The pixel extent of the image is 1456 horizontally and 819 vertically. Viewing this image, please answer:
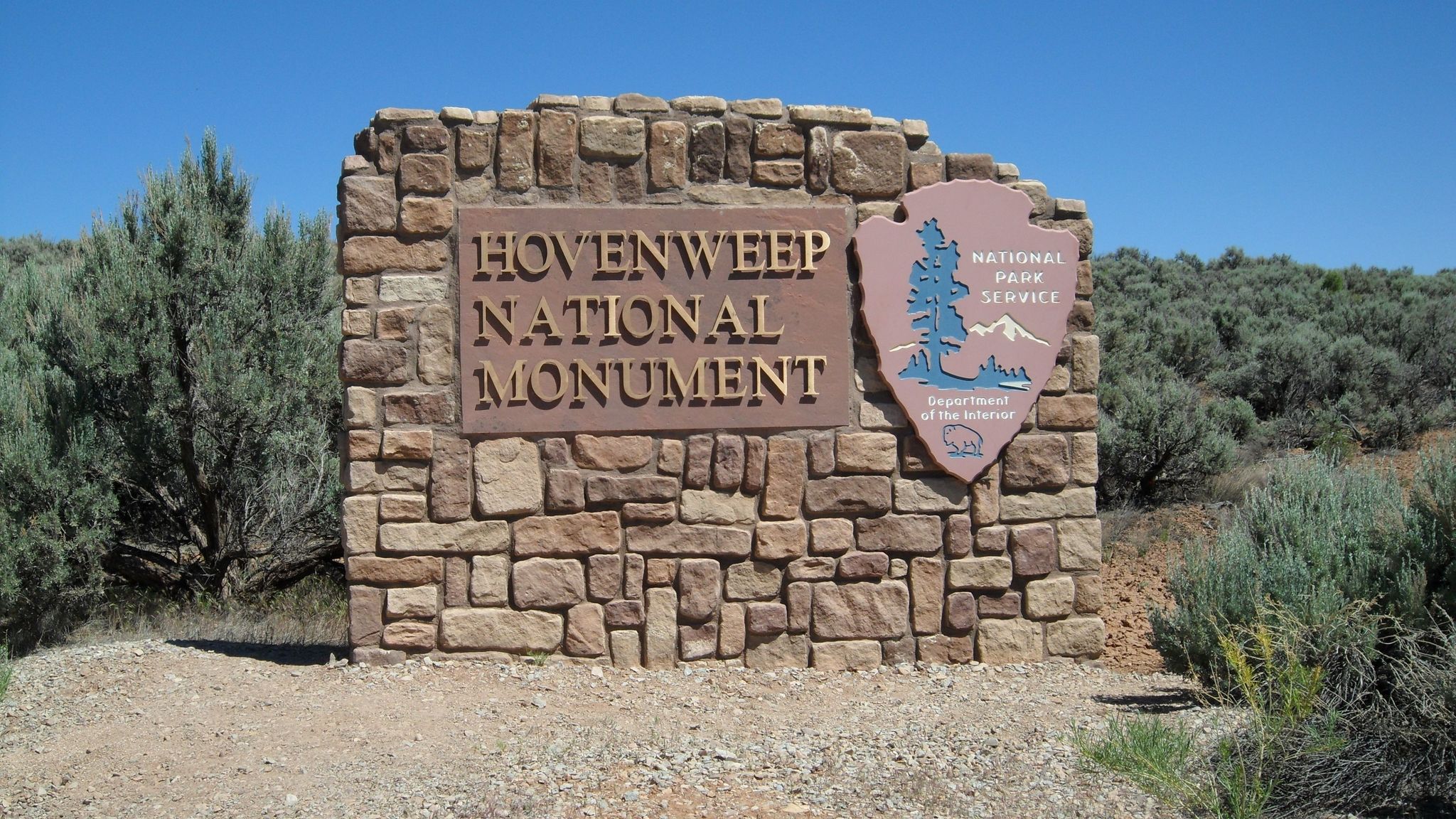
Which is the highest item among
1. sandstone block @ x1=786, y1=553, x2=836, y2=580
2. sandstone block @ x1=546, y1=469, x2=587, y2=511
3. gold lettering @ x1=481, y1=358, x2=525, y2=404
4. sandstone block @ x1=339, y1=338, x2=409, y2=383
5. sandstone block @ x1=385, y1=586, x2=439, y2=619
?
sandstone block @ x1=339, y1=338, x2=409, y2=383

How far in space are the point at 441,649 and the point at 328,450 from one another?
10.5ft

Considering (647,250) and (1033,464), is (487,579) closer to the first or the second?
(647,250)

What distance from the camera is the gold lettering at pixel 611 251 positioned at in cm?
541

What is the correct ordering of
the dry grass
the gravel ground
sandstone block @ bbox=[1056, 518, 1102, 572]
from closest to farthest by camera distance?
the gravel ground, sandstone block @ bbox=[1056, 518, 1102, 572], the dry grass

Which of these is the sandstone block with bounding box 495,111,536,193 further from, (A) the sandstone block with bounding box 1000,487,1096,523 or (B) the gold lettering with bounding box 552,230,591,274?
(A) the sandstone block with bounding box 1000,487,1096,523

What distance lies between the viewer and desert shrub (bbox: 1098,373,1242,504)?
1008 cm

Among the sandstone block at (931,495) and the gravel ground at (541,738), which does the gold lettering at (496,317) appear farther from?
the sandstone block at (931,495)

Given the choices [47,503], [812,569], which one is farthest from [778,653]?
[47,503]

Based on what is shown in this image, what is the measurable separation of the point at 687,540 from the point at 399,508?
4.61ft

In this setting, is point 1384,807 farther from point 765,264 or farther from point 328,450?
point 328,450

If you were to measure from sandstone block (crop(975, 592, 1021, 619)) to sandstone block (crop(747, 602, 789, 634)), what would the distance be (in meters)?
1.03

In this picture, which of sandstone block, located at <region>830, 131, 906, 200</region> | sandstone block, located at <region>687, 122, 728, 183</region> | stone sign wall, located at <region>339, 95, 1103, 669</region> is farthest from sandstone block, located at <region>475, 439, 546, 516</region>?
sandstone block, located at <region>830, 131, 906, 200</region>

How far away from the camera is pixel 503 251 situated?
211 inches

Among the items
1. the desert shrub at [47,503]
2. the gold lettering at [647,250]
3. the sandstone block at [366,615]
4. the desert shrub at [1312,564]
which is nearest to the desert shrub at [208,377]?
the desert shrub at [47,503]
